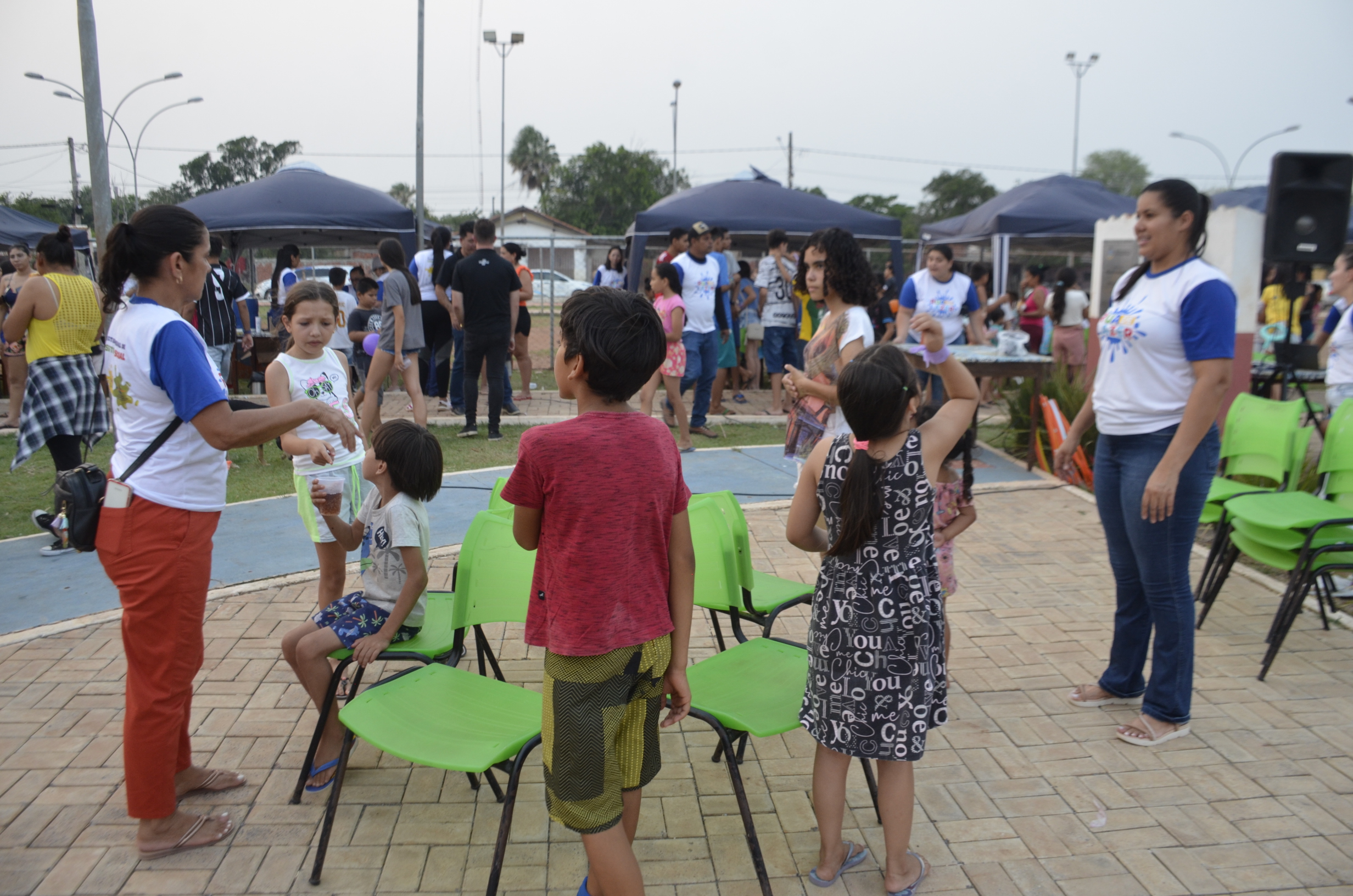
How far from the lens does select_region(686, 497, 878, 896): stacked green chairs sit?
2510 millimetres

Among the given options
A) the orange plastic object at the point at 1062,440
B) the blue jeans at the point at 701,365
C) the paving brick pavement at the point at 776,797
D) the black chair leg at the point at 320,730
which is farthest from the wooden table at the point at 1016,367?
the black chair leg at the point at 320,730

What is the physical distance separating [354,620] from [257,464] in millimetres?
5492

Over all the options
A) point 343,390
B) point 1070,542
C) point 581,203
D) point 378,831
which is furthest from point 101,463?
point 581,203

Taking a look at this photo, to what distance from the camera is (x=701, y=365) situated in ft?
29.6

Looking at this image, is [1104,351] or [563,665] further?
[1104,351]

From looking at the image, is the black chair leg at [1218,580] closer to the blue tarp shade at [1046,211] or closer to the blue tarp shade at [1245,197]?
the blue tarp shade at [1046,211]

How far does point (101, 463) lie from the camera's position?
782 cm

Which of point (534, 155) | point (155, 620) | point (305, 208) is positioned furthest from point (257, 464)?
point (534, 155)

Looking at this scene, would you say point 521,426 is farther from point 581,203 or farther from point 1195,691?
point 581,203

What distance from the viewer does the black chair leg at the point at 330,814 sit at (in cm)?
250

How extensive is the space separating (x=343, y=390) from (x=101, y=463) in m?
5.42

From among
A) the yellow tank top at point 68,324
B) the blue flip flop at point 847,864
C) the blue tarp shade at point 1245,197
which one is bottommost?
the blue flip flop at point 847,864

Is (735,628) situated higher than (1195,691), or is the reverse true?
(735,628)

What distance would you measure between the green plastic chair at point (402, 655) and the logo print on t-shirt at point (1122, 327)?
256 centimetres
